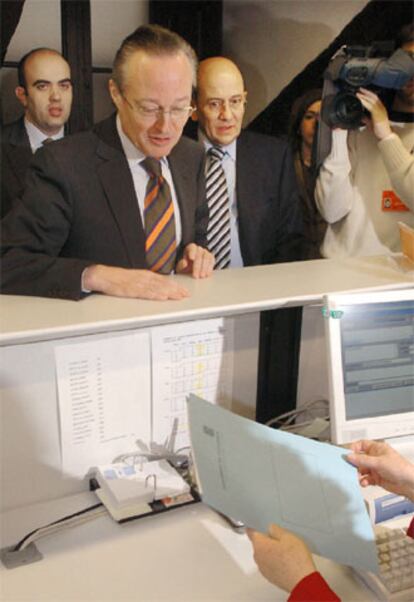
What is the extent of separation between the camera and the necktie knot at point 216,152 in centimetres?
203

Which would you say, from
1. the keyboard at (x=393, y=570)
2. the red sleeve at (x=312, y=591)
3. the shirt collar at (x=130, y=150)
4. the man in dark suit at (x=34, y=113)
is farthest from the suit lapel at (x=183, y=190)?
the red sleeve at (x=312, y=591)

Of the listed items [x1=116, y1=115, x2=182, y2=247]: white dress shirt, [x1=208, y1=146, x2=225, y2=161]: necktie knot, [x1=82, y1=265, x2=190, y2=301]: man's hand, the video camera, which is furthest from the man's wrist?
the video camera

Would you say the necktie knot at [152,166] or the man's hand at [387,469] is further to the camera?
the necktie knot at [152,166]

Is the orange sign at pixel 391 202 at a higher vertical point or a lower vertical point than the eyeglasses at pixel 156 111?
lower

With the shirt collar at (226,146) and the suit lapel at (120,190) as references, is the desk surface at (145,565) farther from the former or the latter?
the shirt collar at (226,146)

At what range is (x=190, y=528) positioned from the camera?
52.7 inches

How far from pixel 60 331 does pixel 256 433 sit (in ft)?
1.28

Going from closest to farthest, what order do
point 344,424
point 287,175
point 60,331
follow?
point 60,331 → point 344,424 → point 287,175

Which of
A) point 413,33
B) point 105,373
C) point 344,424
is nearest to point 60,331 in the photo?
point 105,373

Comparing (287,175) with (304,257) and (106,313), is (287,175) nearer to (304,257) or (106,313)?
(304,257)

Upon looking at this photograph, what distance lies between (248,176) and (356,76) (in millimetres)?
464

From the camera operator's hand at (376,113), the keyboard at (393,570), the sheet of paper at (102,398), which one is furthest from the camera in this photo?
the camera operator's hand at (376,113)

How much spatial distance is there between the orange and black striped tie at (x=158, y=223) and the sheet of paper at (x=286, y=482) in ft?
2.68

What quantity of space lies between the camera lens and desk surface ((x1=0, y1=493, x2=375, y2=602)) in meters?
1.32
